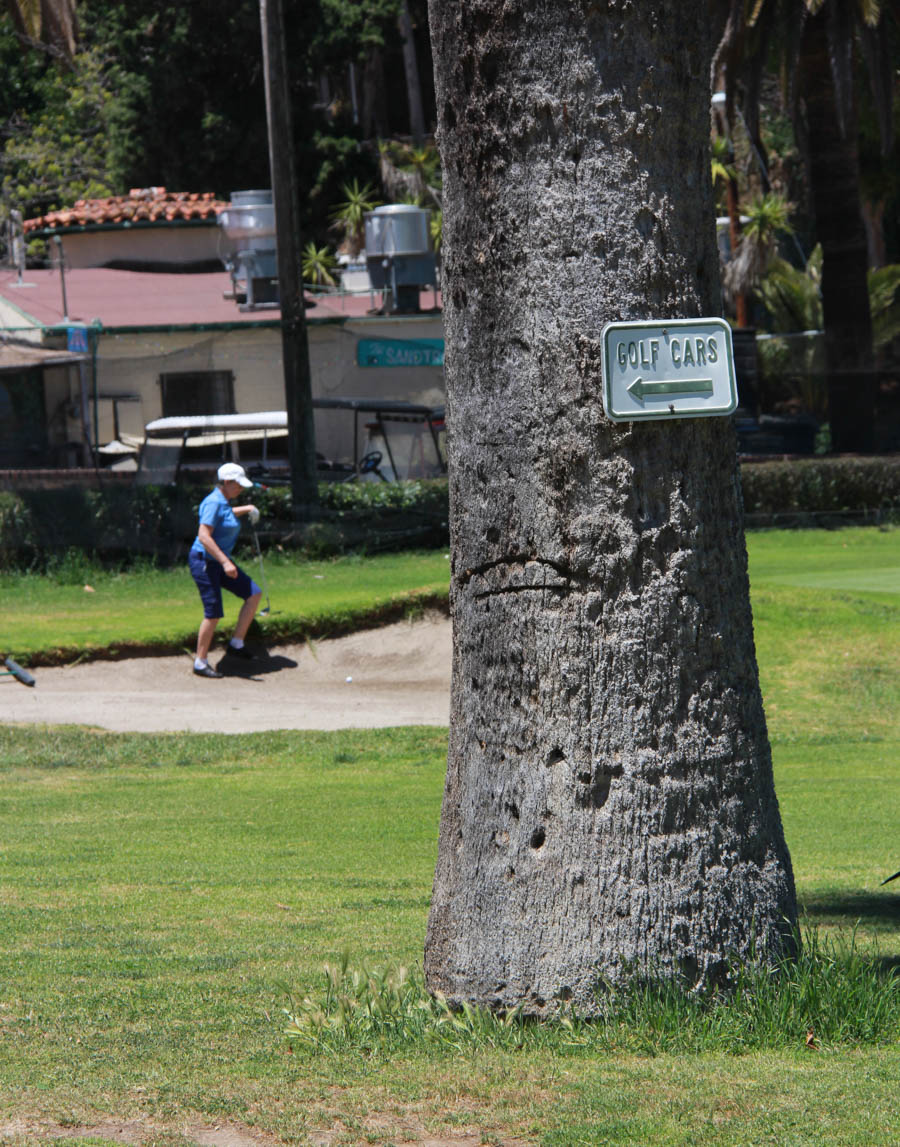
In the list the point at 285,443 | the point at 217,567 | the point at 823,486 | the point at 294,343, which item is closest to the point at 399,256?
the point at 285,443

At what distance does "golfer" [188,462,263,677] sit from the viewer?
14.3 m

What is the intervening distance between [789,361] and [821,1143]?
1180 inches

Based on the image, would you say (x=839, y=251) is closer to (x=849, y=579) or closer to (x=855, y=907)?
(x=849, y=579)

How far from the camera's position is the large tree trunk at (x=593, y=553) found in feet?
13.8

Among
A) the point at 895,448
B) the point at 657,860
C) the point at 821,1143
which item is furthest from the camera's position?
the point at 895,448

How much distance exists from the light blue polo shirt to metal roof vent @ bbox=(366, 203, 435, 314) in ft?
47.5

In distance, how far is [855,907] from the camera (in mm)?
6695

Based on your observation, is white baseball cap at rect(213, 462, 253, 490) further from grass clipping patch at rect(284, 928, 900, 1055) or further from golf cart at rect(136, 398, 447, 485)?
grass clipping patch at rect(284, 928, 900, 1055)

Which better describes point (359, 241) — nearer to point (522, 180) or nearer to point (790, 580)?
point (790, 580)

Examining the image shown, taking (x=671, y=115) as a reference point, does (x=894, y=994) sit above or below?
below

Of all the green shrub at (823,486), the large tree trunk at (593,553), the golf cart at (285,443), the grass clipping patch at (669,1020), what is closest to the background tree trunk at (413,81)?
the golf cart at (285,443)

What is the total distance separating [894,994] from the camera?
4.36 metres

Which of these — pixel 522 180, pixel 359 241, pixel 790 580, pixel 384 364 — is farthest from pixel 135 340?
pixel 522 180

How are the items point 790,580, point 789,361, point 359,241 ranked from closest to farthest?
point 790,580 < point 789,361 < point 359,241
